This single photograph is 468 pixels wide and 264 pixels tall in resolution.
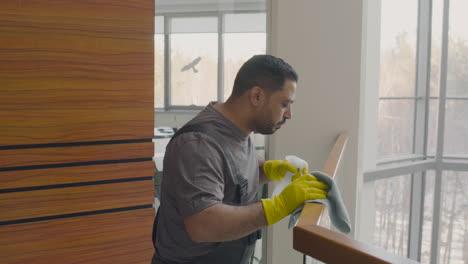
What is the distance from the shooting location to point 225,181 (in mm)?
1670

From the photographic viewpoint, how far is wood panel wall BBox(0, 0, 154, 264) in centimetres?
234

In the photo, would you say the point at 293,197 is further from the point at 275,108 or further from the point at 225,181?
Result: the point at 275,108

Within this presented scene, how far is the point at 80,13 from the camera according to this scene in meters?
2.44

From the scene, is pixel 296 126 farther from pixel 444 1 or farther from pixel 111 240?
pixel 444 1

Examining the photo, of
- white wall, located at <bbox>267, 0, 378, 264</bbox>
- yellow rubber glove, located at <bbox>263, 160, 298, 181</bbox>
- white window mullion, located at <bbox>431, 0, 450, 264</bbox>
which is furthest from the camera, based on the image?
white window mullion, located at <bbox>431, 0, 450, 264</bbox>

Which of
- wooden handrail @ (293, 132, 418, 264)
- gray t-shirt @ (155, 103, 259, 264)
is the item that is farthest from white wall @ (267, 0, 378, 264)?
wooden handrail @ (293, 132, 418, 264)

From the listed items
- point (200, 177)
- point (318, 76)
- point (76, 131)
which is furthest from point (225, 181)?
point (318, 76)

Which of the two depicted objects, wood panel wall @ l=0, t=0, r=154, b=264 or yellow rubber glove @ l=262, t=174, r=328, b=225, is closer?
yellow rubber glove @ l=262, t=174, r=328, b=225

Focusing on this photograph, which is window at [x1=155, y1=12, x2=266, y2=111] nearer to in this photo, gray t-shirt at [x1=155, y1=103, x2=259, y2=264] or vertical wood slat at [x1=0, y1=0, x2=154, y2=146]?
vertical wood slat at [x1=0, y1=0, x2=154, y2=146]

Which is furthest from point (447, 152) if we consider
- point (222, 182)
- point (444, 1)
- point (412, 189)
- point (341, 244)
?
point (341, 244)

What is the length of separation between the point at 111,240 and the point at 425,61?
4919mm

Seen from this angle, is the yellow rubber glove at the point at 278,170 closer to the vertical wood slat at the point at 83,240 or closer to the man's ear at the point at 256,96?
the man's ear at the point at 256,96

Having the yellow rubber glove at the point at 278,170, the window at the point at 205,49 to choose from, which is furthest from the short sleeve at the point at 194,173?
the window at the point at 205,49

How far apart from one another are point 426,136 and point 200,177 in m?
5.33
